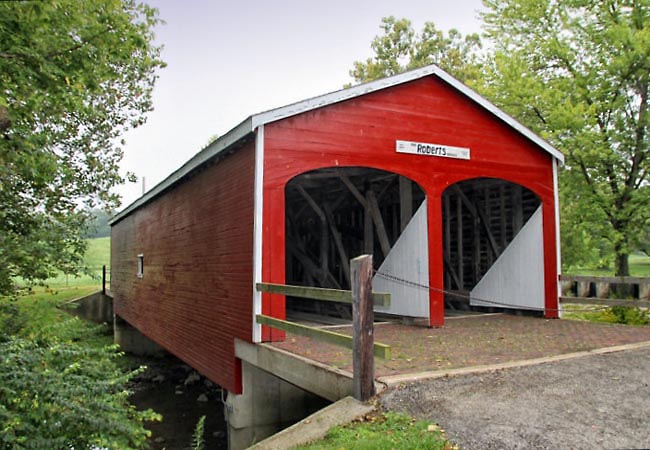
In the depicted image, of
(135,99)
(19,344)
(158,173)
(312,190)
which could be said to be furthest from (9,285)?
(158,173)

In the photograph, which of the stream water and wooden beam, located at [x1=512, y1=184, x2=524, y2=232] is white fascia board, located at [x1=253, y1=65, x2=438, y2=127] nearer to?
wooden beam, located at [x1=512, y1=184, x2=524, y2=232]

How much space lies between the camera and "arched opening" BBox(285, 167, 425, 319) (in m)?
10.1

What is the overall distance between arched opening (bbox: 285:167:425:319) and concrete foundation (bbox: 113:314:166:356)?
22.2ft

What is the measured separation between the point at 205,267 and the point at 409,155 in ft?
13.0

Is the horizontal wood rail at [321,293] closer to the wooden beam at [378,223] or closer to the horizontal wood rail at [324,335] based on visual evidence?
the horizontal wood rail at [324,335]

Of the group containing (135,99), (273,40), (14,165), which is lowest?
(14,165)

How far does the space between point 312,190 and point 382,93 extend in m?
5.25

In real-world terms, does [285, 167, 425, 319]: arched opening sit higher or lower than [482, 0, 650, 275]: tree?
lower

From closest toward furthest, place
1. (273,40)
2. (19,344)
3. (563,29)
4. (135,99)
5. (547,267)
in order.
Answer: (19,344), (547,267), (563,29), (135,99), (273,40)

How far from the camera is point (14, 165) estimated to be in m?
6.23

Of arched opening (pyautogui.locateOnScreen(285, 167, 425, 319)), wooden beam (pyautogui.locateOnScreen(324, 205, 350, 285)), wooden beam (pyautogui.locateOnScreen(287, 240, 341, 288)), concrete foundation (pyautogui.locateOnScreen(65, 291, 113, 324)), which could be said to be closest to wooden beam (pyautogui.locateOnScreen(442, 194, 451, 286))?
arched opening (pyautogui.locateOnScreen(285, 167, 425, 319))

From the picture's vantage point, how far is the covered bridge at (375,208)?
23.3 ft

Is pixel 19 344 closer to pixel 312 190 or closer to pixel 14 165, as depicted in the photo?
pixel 14 165

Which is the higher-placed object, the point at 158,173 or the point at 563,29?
the point at 158,173
